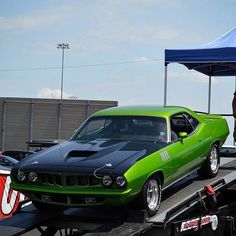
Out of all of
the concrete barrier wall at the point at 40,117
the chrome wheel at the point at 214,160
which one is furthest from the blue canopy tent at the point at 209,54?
the concrete barrier wall at the point at 40,117

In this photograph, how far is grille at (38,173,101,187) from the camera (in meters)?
5.60

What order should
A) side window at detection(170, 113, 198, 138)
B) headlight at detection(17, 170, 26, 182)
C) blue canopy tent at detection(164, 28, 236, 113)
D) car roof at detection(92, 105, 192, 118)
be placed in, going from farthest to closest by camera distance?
blue canopy tent at detection(164, 28, 236, 113) → side window at detection(170, 113, 198, 138) → car roof at detection(92, 105, 192, 118) → headlight at detection(17, 170, 26, 182)

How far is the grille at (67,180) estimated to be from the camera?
5.60m

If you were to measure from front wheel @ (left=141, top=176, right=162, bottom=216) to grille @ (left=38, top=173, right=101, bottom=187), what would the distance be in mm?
584

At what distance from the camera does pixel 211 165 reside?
25.2 feet

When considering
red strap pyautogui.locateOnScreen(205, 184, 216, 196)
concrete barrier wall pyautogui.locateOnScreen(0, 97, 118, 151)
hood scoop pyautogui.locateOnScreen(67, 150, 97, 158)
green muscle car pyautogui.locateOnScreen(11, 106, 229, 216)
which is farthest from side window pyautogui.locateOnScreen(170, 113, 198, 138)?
concrete barrier wall pyautogui.locateOnScreen(0, 97, 118, 151)

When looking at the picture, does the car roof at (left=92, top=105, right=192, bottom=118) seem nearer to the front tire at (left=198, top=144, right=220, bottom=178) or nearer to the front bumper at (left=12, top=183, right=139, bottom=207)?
the front tire at (left=198, top=144, right=220, bottom=178)

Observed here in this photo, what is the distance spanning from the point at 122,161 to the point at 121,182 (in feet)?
1.04

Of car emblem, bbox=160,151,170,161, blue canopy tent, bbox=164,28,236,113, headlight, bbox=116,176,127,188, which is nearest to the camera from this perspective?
headlight, bbox=116,176,127,188

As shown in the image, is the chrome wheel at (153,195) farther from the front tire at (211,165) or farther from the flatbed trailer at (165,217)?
the front tire at (211,165)

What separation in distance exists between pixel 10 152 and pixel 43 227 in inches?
541

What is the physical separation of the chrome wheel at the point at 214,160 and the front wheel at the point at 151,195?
1848 millimetres

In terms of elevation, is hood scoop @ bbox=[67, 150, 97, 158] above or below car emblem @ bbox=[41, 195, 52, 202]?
above

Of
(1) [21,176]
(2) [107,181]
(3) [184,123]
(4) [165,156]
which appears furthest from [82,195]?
(3) [184,123]
